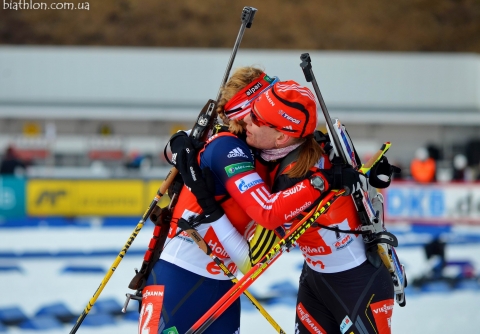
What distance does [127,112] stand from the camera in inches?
872

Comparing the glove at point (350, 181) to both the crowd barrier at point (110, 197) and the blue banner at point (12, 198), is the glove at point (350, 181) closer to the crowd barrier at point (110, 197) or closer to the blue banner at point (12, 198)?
the crowd barrier at point (110, 197)

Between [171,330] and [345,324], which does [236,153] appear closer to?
[171,330]

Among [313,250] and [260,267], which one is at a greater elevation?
[313,250]

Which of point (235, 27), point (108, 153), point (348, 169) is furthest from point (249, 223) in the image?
point (235, 27)

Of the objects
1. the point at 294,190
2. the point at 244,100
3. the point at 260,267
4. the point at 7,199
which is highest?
the point at 7,199

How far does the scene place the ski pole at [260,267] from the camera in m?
2.73

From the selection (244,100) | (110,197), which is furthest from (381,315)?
(110,197)

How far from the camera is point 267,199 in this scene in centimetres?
266

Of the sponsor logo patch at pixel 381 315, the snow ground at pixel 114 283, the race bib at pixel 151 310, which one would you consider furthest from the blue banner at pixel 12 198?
the sponsor logo patch at pixel 381 315

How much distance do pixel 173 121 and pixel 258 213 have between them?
1986cm

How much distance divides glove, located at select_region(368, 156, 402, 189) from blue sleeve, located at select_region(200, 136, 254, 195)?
0.68 m

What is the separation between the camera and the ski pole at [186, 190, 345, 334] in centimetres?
273

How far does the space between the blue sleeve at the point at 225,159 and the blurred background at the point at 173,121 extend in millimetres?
2563

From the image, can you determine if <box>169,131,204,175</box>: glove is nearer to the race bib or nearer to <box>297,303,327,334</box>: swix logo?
the race bib
